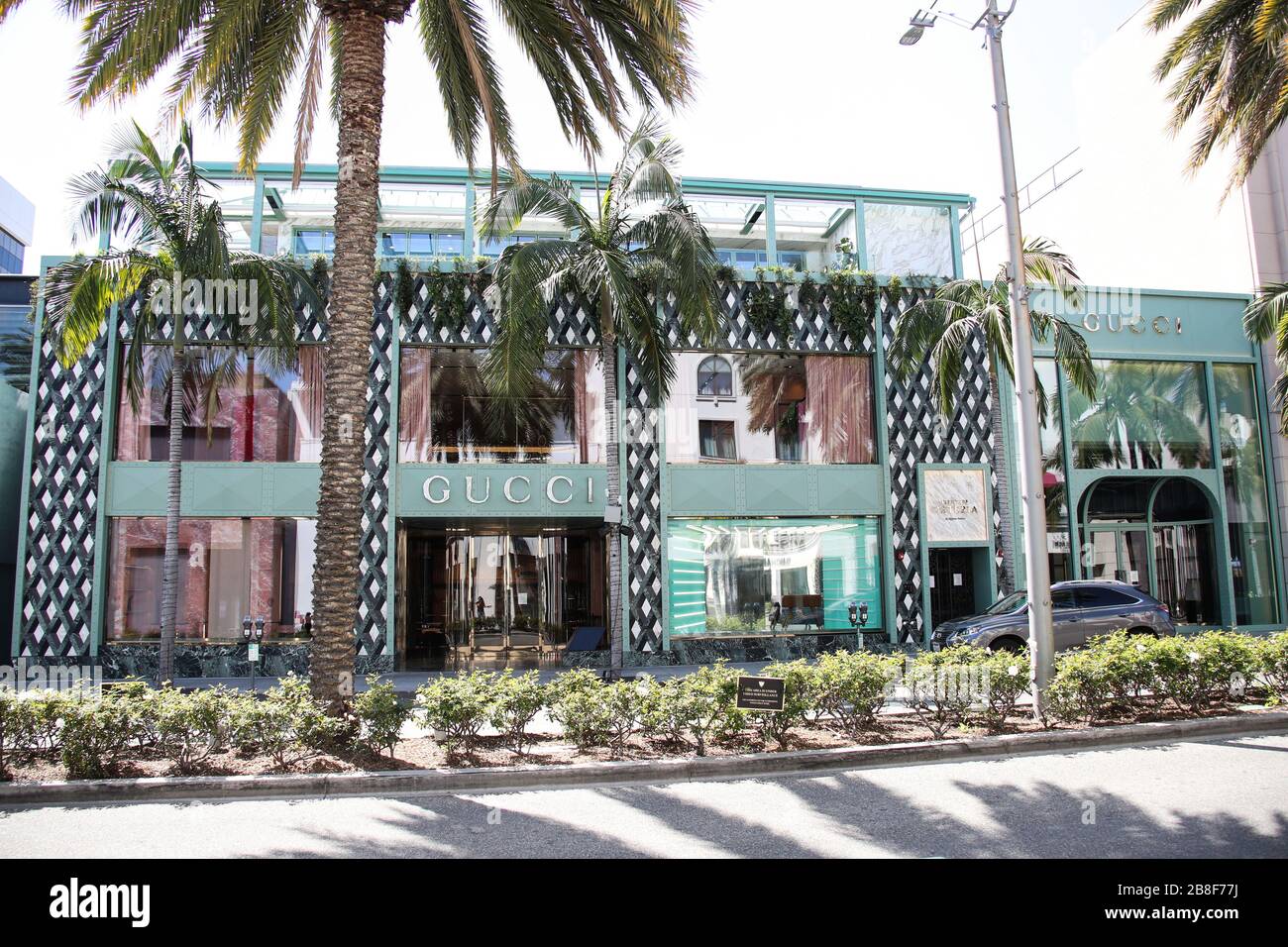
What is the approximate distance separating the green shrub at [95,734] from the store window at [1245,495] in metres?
25.3

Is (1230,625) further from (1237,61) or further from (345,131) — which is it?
(345,131)

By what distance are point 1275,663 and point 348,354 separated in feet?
40.1

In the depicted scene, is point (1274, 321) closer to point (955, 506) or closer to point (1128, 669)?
point (955, 506)

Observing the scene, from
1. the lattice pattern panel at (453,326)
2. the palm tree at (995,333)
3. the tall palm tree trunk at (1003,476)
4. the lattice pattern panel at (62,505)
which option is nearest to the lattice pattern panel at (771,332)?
the palm tree at (995,333)

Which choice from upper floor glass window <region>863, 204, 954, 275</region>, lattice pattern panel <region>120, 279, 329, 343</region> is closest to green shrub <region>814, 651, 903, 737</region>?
lattice pattern panel <region>120, 279, 329, 343</region>

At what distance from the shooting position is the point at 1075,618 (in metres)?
16.6

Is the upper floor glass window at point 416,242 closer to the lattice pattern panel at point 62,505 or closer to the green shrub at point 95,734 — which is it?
the lattice pattern panel at point 62,505

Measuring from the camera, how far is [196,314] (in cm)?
1892

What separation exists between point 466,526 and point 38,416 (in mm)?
9175

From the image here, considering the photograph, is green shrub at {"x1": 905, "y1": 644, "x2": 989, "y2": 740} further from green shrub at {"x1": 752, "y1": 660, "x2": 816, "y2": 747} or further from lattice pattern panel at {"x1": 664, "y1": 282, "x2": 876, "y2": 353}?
lattice pattern panel at {"x1": 664, "y1": 282, "x2": 876, "y2": 353}

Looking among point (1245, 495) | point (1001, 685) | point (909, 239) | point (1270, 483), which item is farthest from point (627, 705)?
point (1270, 483)

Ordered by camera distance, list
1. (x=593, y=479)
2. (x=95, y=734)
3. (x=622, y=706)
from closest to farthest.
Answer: (x=95, y=734) < (x=622, y=706) < (x=593, y=479)

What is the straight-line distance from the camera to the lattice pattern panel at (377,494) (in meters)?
18.7

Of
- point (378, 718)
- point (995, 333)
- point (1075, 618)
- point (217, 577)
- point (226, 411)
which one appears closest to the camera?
point (378, 718)
